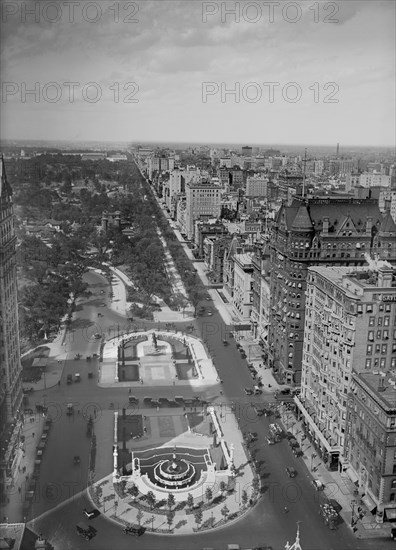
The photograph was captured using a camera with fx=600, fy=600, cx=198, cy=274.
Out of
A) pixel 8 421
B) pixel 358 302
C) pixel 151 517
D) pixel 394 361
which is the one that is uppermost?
pixel 358 302

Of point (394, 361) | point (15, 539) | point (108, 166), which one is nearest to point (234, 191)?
point (108, 166)

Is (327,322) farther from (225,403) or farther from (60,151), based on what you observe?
(60,151)

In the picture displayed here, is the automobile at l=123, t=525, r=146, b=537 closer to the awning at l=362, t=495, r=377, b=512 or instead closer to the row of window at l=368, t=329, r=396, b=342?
the awning at l=362, t=495, r=377, b=512

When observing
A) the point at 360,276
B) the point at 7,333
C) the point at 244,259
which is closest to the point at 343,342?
the point at 360,276

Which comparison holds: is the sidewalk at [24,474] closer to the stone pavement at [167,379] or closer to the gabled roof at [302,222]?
the stone pavement at [167,379]

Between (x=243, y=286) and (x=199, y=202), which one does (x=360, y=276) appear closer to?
(x=243, y=286)

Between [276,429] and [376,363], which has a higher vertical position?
[376,363]
